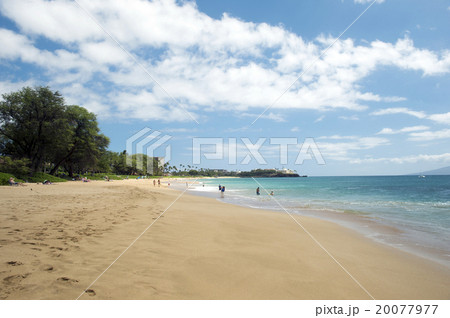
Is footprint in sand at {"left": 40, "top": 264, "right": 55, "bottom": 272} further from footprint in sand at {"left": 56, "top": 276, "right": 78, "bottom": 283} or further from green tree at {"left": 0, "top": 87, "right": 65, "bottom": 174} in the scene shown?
green tree at {"left": 0, "top": 87, "right": 65, "bottom": 174}

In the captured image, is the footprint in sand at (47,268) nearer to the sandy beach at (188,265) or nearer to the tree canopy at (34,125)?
the sandy beach at (188,265)

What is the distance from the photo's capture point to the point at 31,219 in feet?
25.0

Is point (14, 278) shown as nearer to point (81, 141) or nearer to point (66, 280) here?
point (66, 280)

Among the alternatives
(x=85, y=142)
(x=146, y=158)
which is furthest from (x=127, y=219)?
(x=146, y=158)

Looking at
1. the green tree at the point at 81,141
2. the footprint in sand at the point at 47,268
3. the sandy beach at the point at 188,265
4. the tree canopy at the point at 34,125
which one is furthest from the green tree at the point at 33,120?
the footprint in sand at the point at 47,268

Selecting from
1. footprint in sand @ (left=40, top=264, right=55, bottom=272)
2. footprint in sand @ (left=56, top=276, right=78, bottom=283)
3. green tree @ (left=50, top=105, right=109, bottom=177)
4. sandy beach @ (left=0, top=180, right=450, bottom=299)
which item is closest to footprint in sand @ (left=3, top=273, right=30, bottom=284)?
sandy beach @ (left=0, top=180, right=450, bottom=299)

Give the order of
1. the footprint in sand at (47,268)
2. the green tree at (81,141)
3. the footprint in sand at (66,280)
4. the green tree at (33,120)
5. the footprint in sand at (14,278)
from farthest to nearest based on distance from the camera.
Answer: the green tree at (81,141), the green tree at (33,120), the footprint in sand at (47,268), the footprint in sand at (66,280), the footprint in sand at (14,278)

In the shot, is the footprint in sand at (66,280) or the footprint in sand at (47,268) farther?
the footprint in sand at (47,268)

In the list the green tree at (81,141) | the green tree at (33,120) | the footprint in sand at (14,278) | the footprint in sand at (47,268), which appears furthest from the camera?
the green tree at (81,141)

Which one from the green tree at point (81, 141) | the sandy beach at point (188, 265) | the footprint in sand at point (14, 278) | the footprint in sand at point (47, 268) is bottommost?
the sandy beach at point (188, 265)

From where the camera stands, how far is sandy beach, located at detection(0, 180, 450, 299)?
3844mm

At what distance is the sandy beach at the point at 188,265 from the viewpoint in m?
3.84

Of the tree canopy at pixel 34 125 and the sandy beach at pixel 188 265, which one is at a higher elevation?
the tree canopy at pixel 34 125

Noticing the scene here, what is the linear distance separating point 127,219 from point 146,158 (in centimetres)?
13490
